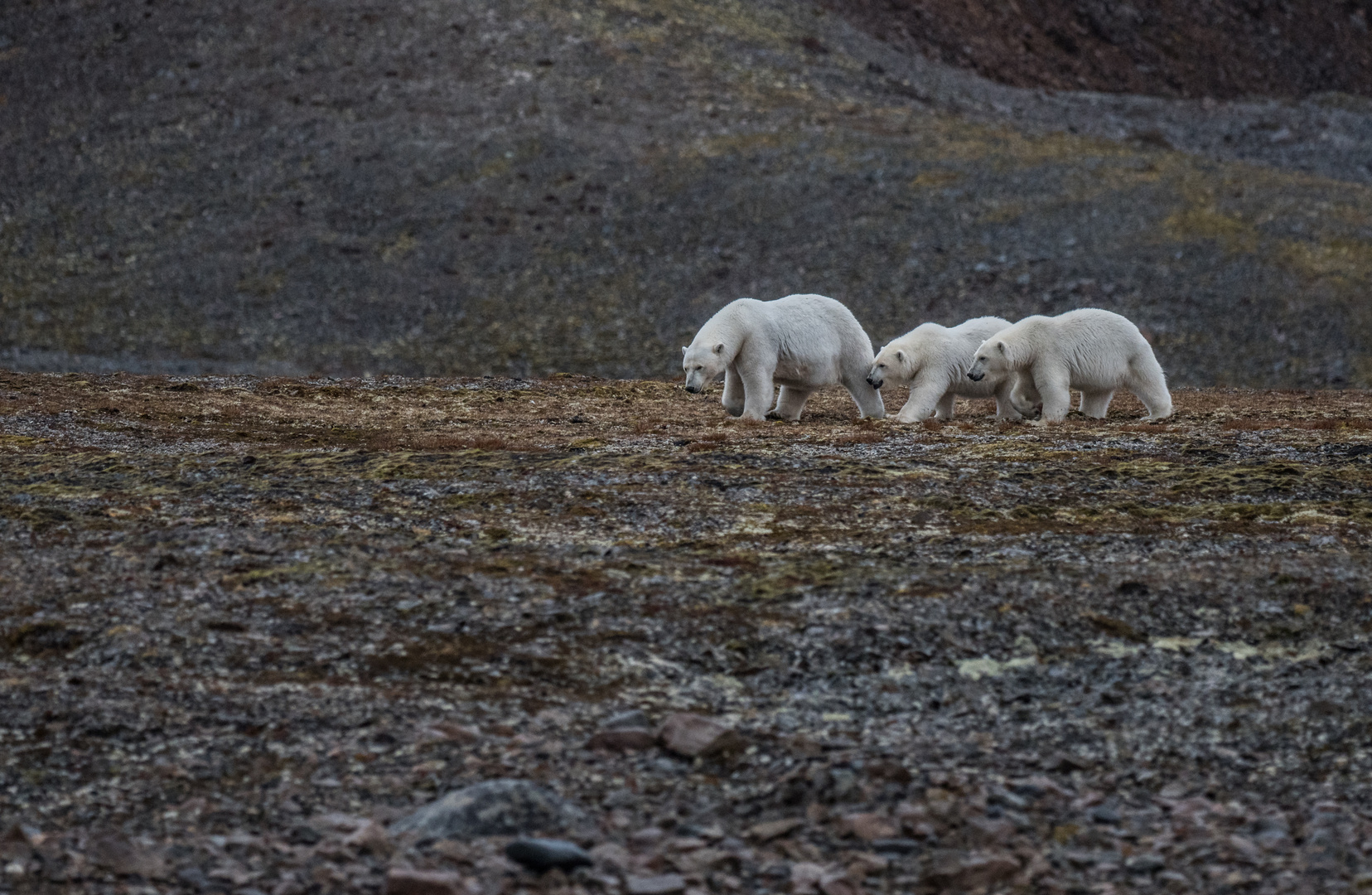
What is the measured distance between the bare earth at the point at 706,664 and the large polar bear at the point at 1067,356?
10.7ft

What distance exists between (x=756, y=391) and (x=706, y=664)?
953 centimetres

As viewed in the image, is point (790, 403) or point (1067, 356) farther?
point (790, 403)

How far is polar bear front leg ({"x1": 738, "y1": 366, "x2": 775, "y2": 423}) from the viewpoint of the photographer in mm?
17625

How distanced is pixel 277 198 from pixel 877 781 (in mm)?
41378

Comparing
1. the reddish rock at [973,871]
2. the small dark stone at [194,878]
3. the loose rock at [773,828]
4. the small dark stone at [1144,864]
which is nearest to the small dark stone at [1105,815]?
the small dark stone at [1144,864]

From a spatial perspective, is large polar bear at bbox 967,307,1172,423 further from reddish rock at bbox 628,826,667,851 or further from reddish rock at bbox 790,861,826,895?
reddish rock at bbox 790,861,826,895

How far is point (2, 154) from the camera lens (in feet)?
160

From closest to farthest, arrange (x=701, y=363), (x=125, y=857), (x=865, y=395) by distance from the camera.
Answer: (x=125, y=857), (x=701, y=363), (x=865, y=395)

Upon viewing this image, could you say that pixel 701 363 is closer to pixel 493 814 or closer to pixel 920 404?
pixel 920 404

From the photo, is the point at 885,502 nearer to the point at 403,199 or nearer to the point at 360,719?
the point at 360,719

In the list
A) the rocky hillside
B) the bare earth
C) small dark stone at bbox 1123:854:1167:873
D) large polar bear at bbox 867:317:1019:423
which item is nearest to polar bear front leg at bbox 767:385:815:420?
large polar bear at bbox 867:317:1019:423

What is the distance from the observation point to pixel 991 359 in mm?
17188

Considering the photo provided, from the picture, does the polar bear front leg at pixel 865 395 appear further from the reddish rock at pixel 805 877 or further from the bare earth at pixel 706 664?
the reddish rock at pixel 805 877

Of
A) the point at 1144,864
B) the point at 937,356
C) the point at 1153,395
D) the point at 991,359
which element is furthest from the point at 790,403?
the point at 1144,864
